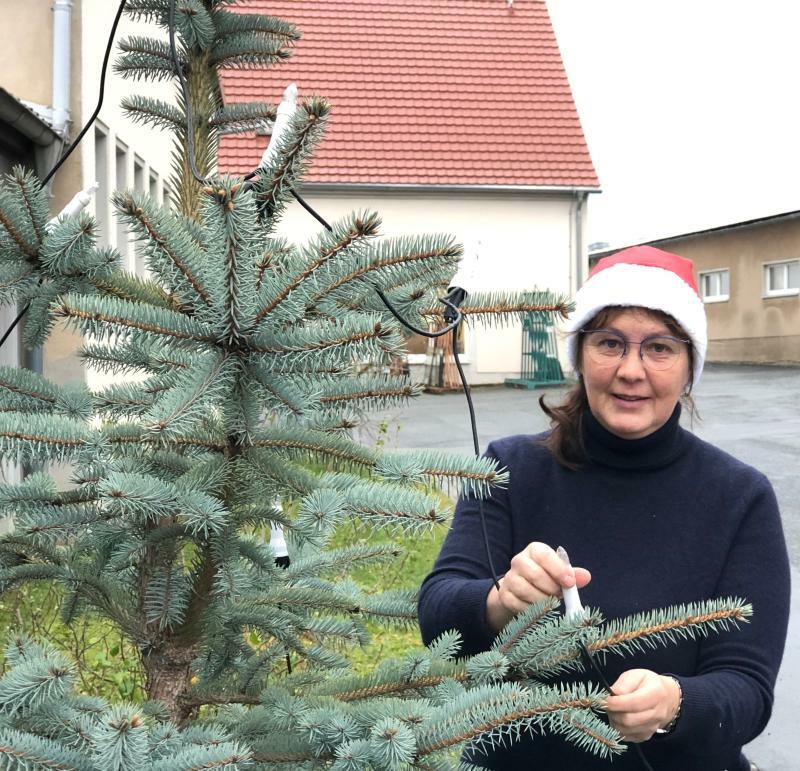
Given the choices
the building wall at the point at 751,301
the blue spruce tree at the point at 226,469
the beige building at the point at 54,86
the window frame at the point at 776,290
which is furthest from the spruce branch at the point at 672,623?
the window frame at the point at 776,290

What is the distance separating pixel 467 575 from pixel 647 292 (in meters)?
0.63

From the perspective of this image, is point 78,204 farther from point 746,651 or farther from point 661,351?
point 746,651

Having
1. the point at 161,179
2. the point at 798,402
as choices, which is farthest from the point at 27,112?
the point at 798,402

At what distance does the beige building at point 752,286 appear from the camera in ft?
79.4

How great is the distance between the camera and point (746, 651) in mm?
1770

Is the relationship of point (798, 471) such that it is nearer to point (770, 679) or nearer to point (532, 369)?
point (770, 679)

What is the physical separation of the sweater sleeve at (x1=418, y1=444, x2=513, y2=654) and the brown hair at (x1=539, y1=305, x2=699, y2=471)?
131mm

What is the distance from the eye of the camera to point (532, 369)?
20.1 m

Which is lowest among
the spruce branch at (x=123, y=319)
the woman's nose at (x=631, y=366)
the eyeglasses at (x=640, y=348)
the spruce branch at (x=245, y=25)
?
the woman's nose at (x=631, y=366)

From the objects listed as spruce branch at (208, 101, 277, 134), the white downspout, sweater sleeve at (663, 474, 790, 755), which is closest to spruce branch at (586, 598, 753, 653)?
sweater sleeve at (663, 474, 790, 755)

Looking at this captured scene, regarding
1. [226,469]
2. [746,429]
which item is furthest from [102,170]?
[746,429]

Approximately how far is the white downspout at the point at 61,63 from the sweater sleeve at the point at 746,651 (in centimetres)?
478

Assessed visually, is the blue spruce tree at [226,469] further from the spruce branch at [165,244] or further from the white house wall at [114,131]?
the white house wall at [114,131]

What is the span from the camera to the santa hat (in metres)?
1.91
